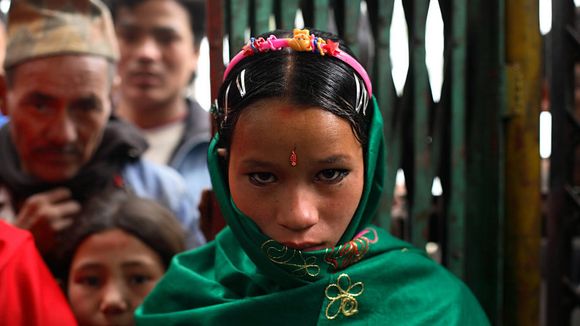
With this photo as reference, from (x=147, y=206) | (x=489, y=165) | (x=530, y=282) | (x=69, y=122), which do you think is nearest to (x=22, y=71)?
(x=69, y=122)

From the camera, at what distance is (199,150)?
3.45 meters

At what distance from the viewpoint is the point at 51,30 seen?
7.93 ft

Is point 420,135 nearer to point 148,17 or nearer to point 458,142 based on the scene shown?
point 458,142

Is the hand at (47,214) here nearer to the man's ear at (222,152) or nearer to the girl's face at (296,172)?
the man's ear at (222,152)

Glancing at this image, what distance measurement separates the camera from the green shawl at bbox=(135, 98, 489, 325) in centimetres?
157

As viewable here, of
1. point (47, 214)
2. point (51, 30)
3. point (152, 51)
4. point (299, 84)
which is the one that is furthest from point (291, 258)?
point (152, 51)

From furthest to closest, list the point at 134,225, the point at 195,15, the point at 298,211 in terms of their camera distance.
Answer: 1. the point at 195,15
2. the point at 134,225
3. the point at 298,211

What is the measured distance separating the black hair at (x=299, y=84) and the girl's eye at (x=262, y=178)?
0.12 meters

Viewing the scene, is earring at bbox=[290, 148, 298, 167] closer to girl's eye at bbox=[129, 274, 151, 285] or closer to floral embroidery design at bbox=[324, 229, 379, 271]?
floral embroidery design at bbox=[324, 229, 379, 271]

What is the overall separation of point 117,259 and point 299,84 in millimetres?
985

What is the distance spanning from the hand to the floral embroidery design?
1192 millimetres

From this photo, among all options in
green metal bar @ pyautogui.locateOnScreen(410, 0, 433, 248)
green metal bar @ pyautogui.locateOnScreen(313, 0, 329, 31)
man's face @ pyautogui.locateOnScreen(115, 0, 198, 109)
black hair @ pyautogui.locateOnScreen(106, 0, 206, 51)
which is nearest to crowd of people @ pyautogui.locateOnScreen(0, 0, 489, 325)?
green metal bar @ pyautogui.locateOnScreen(410, 0, 433, 248)

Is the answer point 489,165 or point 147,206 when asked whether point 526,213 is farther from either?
point 147,206

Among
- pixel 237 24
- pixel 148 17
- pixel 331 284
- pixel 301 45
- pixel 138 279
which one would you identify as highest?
pixel 148 17
